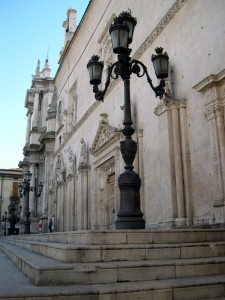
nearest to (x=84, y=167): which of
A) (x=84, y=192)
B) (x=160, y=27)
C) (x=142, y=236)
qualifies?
(x=84, y=192)

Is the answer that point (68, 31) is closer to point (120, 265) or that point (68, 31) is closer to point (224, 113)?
point (224, 113)

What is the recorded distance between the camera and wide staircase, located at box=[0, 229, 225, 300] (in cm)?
337

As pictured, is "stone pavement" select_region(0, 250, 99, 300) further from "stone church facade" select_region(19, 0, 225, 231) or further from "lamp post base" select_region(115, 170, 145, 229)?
"stone church facade" select_region(19, 0, 225, 231)

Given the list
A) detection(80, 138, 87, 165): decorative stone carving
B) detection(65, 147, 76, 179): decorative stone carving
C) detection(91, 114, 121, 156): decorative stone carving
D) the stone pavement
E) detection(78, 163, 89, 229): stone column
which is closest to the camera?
the stone pavement

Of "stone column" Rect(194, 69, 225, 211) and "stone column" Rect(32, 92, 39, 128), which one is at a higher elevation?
"stone column" Rect(32, 92, 39, 128)

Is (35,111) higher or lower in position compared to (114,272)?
higher

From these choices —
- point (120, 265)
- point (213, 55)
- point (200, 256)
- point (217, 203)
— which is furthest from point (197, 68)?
point (120, 265)

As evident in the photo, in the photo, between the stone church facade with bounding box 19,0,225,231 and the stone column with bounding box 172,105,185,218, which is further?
the stone column with bounding box 172,105,185,218

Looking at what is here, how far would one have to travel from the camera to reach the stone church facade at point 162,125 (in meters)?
8.14

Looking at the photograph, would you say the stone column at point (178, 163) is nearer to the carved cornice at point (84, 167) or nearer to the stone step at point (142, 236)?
the stone step at point (142, 236)

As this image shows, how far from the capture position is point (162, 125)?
32.5 feet

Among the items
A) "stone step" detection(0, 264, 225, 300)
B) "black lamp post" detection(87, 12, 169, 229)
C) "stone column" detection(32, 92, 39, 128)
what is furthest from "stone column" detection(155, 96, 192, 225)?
"stone column" detection(32, 92, 39, 128)

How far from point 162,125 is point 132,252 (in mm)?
6019

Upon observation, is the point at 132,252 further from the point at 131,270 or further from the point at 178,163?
the point at 178,163
